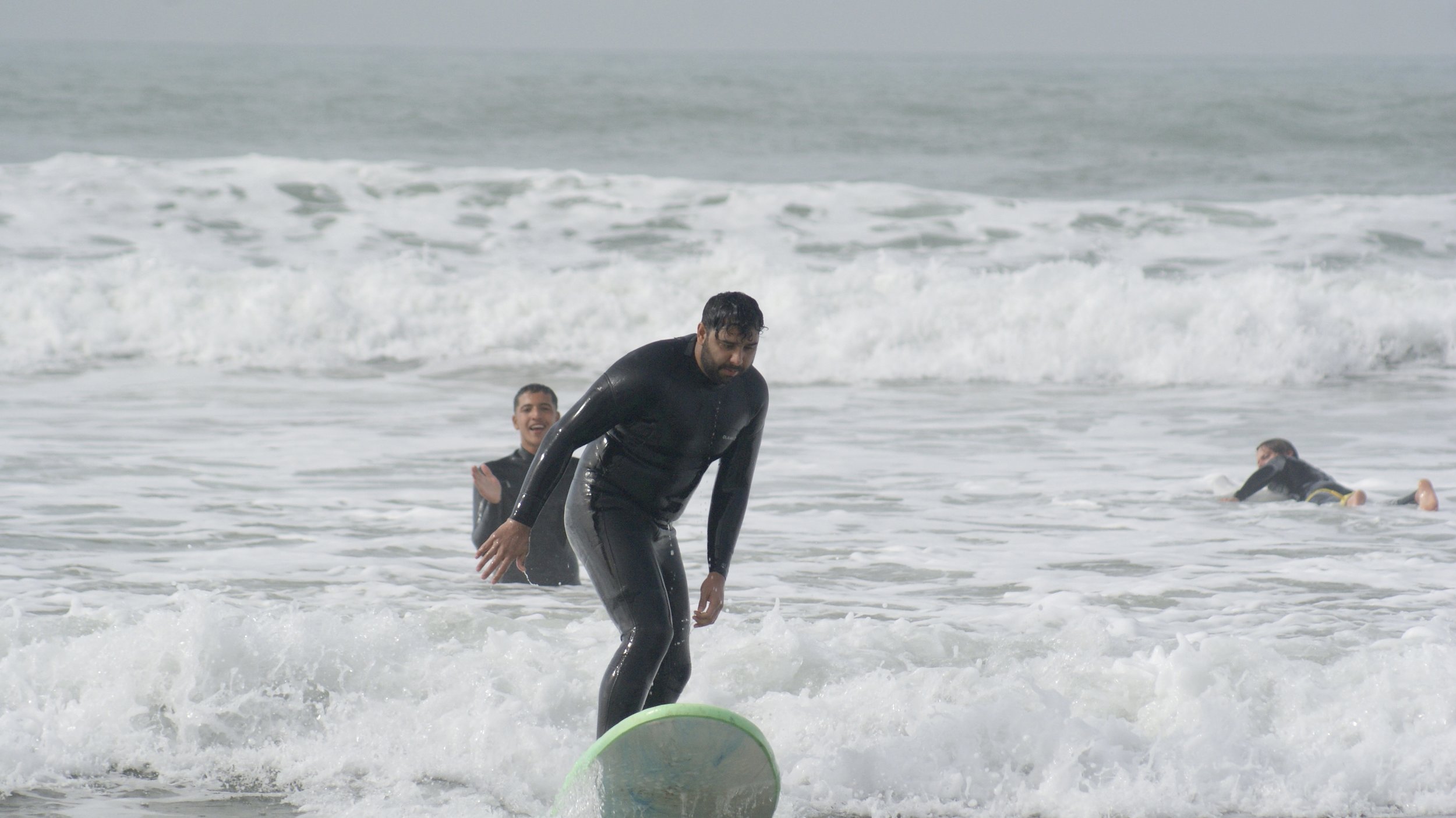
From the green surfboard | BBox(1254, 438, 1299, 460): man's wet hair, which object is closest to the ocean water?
BBox(1254, 438, 1299, 460): man's wet hair

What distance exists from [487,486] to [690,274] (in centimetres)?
1063

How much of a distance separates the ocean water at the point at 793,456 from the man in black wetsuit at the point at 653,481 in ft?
2.00

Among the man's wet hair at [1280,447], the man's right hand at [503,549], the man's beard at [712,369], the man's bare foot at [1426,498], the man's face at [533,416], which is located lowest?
the man's bare foot at [1426,498]

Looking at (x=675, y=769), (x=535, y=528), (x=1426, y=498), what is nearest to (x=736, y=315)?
(x=675, y=769)

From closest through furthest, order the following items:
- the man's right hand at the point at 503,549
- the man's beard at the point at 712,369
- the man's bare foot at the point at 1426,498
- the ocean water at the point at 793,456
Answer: the man's right hand at the point at 503,549, the man's beard at the point at 712,369, the ocean water at the point at 793,456, the man's bare foot at the point at 1426,498

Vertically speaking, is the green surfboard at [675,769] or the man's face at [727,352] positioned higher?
the man's face at [727,352]

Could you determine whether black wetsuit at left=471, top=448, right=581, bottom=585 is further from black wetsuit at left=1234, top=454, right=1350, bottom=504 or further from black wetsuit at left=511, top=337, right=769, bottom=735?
black wetsuit at left=1234, top=454, right=1350, bottom=504

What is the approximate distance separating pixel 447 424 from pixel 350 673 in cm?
598

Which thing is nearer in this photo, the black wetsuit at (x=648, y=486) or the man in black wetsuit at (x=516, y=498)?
the black wetsuit at (x=648, y=486)

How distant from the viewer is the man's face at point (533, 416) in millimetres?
6340

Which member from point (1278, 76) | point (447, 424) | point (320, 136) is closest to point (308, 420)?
point (447, 424)

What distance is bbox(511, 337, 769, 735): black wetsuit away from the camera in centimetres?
420

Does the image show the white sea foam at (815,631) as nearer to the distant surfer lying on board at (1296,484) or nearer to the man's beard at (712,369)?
the distant surfer lying on board at (1296,484)

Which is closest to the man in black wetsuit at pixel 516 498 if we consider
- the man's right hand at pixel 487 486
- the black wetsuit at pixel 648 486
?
the man's right hand at pixel 487 486
